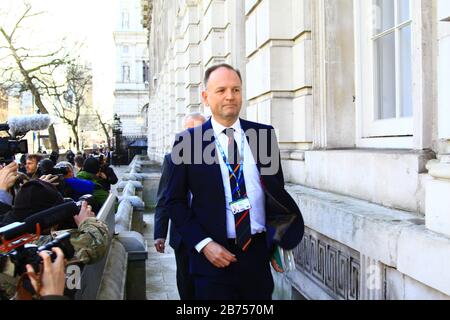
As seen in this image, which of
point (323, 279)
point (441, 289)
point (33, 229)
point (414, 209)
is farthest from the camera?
point (323, 279)

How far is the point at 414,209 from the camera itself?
380 centimetres

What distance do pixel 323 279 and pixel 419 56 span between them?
210 cm

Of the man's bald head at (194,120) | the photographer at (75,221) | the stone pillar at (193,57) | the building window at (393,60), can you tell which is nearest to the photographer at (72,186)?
the man's bald head at (194,120)

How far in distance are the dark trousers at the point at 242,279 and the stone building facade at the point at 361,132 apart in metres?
0.93

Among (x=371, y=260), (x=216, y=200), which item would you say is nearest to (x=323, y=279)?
(x=371, y=260)

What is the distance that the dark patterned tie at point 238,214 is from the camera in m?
2.99

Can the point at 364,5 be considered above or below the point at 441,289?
above

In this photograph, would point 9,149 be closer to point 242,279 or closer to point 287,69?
point 242,279

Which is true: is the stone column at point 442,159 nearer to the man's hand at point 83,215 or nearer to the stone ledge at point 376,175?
the stone ledge at point 376,175

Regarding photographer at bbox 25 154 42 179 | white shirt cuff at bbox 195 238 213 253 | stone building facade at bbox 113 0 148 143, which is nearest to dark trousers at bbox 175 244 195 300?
white shirt cuff at bbox 195 238 213 253

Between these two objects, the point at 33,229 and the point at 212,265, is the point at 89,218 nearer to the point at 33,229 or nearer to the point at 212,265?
the point at 33,229

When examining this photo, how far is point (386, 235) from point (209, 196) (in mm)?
1302

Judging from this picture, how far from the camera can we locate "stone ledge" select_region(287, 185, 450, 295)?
301 centimetres
